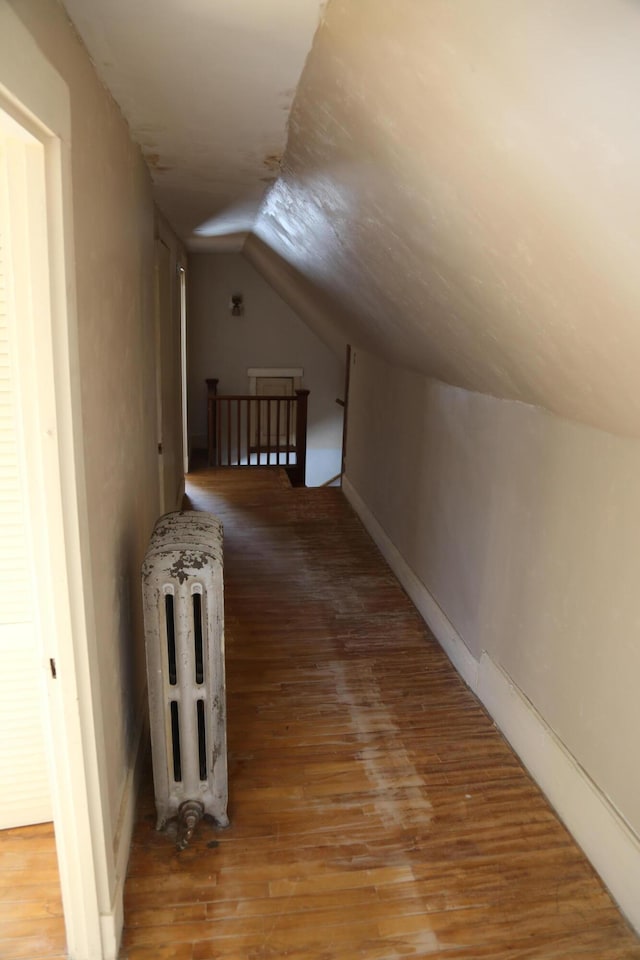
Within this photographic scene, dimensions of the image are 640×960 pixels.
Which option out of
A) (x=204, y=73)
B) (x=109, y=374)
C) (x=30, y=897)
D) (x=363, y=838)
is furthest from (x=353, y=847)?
(x=204, y=73)

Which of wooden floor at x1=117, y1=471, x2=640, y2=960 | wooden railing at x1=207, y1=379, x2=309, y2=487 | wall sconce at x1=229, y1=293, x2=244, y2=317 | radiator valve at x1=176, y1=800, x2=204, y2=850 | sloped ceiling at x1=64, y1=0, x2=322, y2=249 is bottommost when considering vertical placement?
wooden floor at x1=117, y1=471, x2=640, y2=960

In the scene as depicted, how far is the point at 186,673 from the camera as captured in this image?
2068 mm

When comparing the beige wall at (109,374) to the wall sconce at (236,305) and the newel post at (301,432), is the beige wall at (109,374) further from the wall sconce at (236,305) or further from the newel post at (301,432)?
the wall sconce at (236,305)

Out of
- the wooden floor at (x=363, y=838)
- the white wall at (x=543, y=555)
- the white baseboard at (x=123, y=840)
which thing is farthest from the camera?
the white wall at (x=543, y=555)

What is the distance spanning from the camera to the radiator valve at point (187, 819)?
208cm

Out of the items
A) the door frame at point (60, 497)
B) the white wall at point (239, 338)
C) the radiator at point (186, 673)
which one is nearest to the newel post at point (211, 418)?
the white wall at point (239, 338)

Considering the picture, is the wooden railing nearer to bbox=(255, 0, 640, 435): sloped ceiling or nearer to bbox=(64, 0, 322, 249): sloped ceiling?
bbox=(64, 0, 322, 249): sloped ceiling

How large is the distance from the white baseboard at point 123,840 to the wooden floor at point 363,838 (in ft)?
0.19

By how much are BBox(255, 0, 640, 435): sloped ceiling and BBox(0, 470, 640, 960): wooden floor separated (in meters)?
1.42

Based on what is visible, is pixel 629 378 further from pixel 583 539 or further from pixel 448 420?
pixel 448 420

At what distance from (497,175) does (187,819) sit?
6.84 feet

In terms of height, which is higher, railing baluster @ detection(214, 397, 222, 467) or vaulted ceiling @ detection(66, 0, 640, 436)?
vaulted ceiling @ detection(66, 0, 640, 436)

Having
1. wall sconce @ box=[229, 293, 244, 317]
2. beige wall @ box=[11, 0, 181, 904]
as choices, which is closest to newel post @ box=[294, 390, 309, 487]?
wall sconce @ box=[229, 293, 244, 317]

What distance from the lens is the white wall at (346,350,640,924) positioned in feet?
6.44
